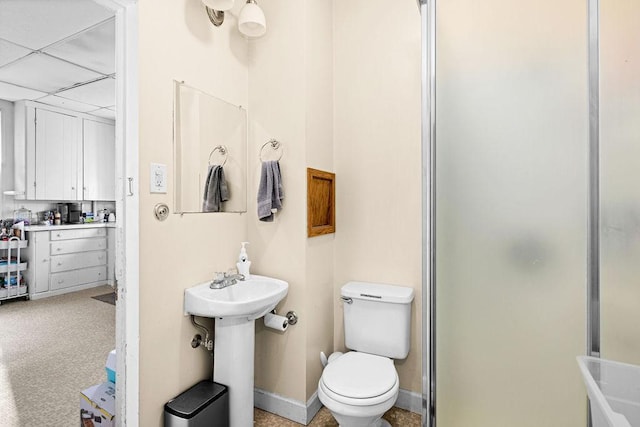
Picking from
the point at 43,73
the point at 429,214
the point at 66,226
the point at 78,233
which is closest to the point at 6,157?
the point at 66,226

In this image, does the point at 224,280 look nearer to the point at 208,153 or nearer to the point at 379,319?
the point at 208,153

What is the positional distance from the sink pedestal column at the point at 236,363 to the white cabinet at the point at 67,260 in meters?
3.87

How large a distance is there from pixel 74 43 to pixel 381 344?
3.35 meters

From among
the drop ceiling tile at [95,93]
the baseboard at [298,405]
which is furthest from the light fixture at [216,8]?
the drop ceiling tile at [95,93]

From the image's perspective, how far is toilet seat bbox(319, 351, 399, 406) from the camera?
57.1 inches

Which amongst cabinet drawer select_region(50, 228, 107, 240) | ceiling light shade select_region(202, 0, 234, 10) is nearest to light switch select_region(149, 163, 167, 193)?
ceiling light shade select_region(202, 0, 234, 10)

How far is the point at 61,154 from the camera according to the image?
4520 millimetres

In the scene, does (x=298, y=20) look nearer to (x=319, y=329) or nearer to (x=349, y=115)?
(x=349, y=115)

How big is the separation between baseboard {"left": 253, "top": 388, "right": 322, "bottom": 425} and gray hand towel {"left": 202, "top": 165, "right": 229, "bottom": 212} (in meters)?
1.16

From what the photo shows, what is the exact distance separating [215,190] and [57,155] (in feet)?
13.1

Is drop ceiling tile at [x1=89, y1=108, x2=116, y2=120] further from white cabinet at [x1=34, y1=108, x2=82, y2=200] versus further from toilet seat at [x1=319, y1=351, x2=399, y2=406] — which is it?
toilet seat at [x1=319, y1=351, x2=399, y2=406]

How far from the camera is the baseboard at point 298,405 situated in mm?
1887

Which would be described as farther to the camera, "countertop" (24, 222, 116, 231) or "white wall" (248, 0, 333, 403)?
"countertop" (24, 222, 116, 231)

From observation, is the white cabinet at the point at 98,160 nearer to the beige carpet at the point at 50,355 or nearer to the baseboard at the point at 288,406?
the beige carpet at the point at 50,355
